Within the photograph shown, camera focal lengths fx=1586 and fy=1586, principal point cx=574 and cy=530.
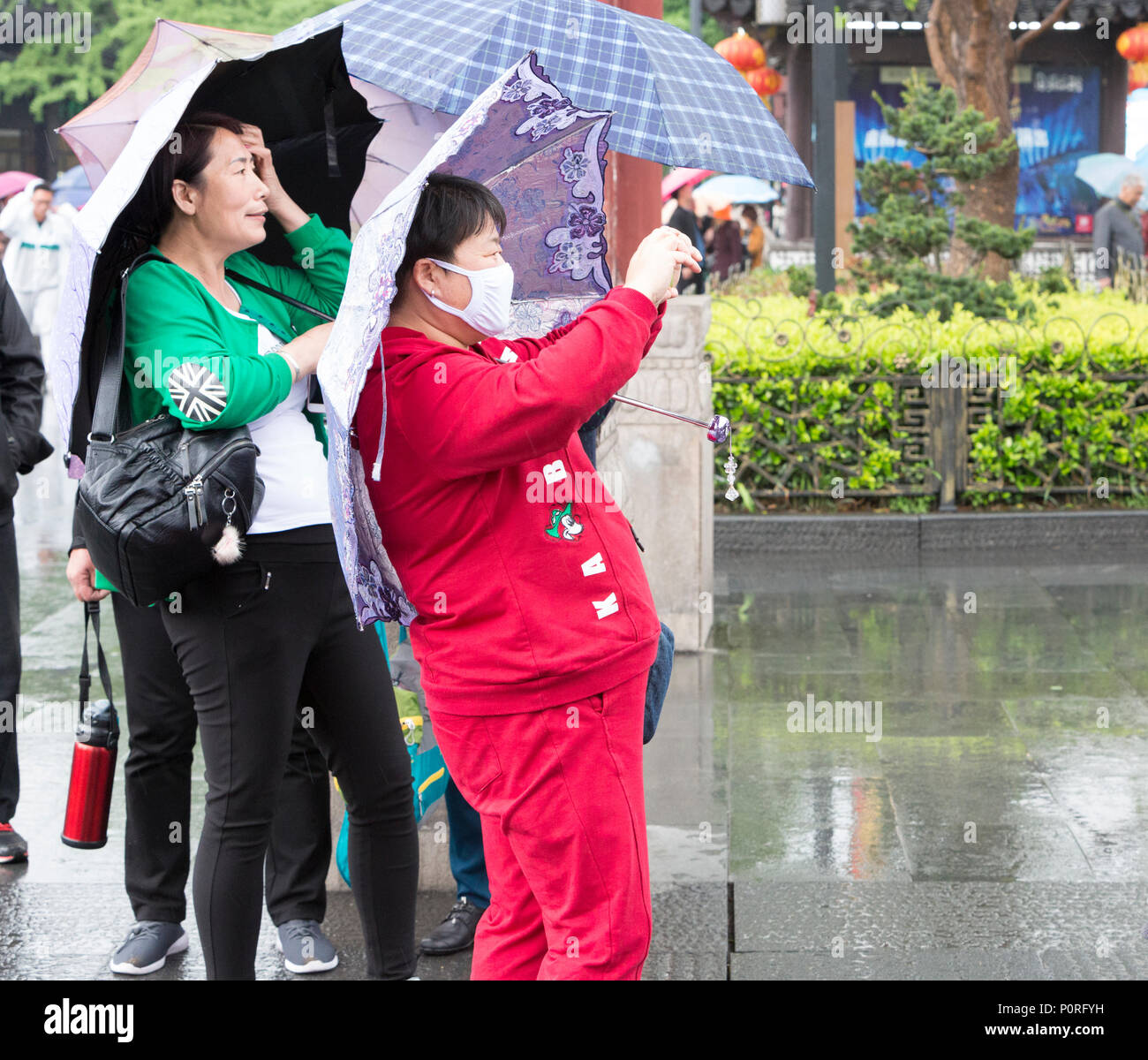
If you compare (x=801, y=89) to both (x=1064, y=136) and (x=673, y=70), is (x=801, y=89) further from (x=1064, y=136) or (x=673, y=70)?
(x=673, y=70)

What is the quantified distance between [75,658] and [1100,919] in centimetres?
464

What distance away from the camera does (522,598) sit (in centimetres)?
258

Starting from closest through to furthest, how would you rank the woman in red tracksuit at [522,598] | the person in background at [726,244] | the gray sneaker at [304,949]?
the woman in red tracksuit at [522,598]
the gray sneaker at [304,949]
the person in background at [726,244]

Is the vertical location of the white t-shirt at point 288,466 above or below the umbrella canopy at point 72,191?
below

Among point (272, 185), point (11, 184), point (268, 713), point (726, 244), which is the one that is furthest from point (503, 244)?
point (726, 244)

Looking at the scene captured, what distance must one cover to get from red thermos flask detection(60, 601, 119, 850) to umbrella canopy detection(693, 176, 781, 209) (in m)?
16.6

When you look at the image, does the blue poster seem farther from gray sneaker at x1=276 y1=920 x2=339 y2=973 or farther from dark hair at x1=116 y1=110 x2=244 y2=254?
dark hair at x1=116 y1=110 x2=244 y2=254

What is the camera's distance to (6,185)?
16.9m

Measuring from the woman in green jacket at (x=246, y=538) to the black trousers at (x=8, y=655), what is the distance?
1.56 m

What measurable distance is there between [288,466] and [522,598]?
800 mm

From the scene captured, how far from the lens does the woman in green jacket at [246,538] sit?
3002 millimetres

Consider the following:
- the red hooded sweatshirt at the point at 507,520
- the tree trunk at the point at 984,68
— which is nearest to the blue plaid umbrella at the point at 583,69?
the red hooded sweatshirt at the point at 507,520

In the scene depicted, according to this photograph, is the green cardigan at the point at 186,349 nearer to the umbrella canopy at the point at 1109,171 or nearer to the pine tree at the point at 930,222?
the pine tree at the point at 930,222
